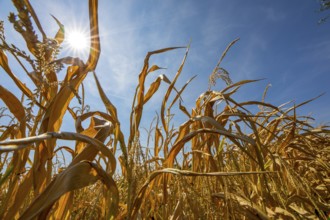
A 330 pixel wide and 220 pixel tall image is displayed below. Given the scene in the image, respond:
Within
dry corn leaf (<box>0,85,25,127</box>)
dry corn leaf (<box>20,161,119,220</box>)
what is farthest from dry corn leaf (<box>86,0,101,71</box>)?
dry corn leaf (<box>20,161,119,220</box>)

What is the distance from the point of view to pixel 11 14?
45 centimetres

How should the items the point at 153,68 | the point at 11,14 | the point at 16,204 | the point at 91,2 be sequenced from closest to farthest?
the point at 11,14, the point at 16,204, the point at 91,2, the point at 153,68

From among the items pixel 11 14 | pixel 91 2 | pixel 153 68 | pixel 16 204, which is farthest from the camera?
pixel 153 68

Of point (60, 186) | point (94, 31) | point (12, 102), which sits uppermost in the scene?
point (94, 31)

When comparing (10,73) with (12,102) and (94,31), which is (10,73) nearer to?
(12,102)

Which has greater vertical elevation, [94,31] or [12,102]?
[94,31]

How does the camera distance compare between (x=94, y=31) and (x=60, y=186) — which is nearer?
(x=60, y=186)

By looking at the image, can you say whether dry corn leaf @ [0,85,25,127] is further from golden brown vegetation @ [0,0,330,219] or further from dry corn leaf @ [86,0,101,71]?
dry corn leaf @ [86,0,101,71]

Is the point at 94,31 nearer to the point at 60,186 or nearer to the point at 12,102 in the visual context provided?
the point at 12,102

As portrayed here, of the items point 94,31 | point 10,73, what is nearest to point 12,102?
point 10,73

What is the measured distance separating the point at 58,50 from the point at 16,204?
1.33ft

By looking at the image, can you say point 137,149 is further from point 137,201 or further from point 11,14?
point 11,14

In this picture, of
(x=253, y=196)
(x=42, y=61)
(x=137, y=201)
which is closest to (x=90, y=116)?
(x=137, y=201)

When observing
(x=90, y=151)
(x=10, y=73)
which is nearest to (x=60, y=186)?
(x=90, y=151)
